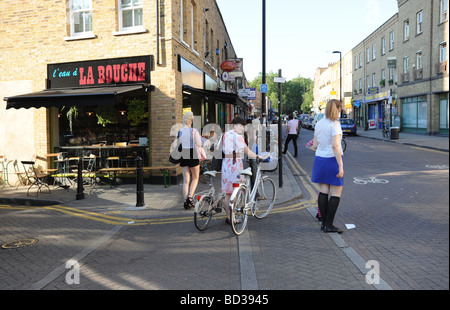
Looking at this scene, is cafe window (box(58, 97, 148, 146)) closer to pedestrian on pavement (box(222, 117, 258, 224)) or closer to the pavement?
the pavement

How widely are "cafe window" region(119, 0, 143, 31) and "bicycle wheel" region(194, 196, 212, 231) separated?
7304 mm

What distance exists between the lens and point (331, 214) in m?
5.62

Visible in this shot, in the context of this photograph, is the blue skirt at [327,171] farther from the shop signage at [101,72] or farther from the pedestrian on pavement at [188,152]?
the shop signage at [101,72]

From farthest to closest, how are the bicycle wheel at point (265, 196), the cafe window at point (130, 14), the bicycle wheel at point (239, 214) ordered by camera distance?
1. the cafe window at point (130, 14)
2. the bicycle wheel at point (265, 196)
3. the bicycle wheel at point (239, 214)

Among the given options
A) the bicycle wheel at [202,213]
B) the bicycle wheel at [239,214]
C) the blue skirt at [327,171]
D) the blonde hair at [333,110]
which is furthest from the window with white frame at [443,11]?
the bicycle wheel at [202,213]

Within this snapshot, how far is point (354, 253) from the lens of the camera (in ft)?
15.4

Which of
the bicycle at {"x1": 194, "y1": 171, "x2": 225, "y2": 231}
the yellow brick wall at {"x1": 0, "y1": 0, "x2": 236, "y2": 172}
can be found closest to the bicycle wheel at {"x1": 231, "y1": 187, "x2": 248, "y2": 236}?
the bicycle at {"x1": 194, "y1": 171, "x2": 225, "y2": 231}

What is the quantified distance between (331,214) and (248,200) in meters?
1.34

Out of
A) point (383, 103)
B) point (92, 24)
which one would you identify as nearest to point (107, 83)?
point (92, 24)

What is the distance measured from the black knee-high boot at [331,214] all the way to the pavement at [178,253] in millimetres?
131

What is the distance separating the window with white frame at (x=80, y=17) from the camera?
11641mm

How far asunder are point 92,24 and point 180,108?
12.2 feet

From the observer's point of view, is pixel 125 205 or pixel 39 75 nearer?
pixel 125 205
